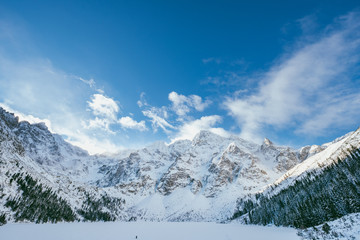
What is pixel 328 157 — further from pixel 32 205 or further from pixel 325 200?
pixel 32 205

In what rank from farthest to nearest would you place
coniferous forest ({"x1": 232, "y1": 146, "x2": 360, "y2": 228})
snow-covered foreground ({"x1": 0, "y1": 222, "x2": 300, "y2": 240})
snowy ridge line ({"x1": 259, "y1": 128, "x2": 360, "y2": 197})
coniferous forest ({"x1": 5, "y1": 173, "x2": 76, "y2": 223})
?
snowy ridge line ({"x1": 259, "y1": 128, "x2": 360, "y2": 197}), coniferous forest ({"x1": 5, "y1": 173, "x2": 76, "y2": 223}), coniferous forest ({"x1": 232, "y1": 146, "x2": 360, "y2": 228}), snow-covered foreground ({"x1": 0, "y1": 222, "x2": 300, "y2": 240})

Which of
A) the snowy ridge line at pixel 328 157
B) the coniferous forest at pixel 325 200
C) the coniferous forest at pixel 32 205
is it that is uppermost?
the snowy ridge line at pixel 328 157

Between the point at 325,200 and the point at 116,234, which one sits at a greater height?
the point at 325,200

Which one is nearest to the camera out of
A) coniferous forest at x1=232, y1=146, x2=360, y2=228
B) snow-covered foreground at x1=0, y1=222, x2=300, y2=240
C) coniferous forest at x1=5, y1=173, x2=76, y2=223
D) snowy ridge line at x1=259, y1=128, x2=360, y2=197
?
snow-covered foreground at x1=0, y1=222, x2=300, y2=240

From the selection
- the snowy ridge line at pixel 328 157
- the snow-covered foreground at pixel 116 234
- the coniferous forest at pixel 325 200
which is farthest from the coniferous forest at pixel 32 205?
the snowy ridge line at pixel 328 157

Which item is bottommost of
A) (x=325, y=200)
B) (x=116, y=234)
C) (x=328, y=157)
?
(x=116, y=234)

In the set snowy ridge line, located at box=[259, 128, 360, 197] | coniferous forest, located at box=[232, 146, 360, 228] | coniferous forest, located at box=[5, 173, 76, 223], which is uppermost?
snowy ridge line, located at box=[259, 128, 360, 197]

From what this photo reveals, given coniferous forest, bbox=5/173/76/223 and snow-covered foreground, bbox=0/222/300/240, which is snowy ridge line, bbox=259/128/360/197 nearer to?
snow-covered foreground, bbox=0/222/300/240

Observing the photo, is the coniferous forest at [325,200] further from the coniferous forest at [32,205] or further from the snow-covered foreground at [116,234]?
the coniferous forest at [32,205]

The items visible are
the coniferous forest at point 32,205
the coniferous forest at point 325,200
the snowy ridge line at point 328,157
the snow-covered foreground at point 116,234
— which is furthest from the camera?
the snowy ridge line at point 328,157

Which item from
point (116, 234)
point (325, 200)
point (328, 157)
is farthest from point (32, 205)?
point (328, 157)

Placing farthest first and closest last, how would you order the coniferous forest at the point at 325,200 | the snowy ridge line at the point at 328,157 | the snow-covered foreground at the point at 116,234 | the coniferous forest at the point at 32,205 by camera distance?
the snowy ridge line at the point at 328,157 → the coniferous forest at the point at 32,205 → the coniferous forest at the point at 325,200 → the snow-covered foreground at the point at 116,234

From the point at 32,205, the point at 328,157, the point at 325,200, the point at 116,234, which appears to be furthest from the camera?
the point at 328,157

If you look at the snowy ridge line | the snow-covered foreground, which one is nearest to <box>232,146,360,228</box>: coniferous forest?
the snow-covered foreground
